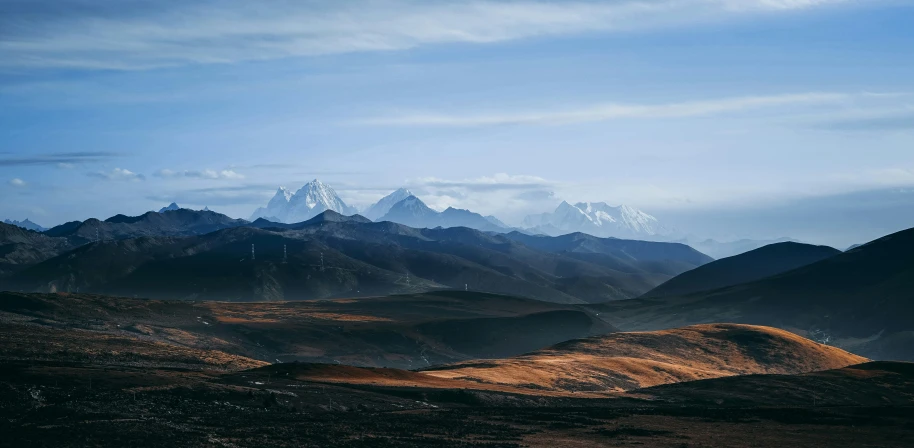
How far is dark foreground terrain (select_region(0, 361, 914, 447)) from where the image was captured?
63.7 meters

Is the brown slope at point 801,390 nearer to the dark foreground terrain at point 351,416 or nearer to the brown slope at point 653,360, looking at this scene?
the dark foreground terrain at point 351,416

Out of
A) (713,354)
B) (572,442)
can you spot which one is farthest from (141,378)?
(713,354)

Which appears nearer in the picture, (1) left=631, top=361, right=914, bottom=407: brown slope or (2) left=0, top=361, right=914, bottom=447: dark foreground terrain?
(2) left=0, top=361, right=914, bottom=447: dark foreground terrain

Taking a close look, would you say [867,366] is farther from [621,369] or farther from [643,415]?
[643,415]

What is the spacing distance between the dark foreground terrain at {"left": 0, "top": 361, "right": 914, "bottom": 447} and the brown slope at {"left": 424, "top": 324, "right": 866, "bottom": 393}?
22671mm

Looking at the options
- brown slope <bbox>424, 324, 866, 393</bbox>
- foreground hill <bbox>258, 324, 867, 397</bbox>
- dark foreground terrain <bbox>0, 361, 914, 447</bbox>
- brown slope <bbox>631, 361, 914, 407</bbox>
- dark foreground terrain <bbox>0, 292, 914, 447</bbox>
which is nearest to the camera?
dark foreground terrain <bbox>0, 361, 914, 447</bbox>

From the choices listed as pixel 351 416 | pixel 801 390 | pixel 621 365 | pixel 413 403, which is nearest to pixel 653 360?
pixel 621 365

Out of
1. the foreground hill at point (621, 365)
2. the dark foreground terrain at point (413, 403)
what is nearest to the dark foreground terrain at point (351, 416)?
the dark foreground terrain at point (413, 403)

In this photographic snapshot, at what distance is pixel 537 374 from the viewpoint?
124625 millimetres

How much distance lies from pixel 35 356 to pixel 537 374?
2465 inches

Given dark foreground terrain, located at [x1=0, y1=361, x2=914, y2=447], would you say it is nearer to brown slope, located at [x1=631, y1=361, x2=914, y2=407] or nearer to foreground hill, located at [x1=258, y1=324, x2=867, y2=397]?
brown slope, located at [x1=631, y1=361, x2=914, y2=407]

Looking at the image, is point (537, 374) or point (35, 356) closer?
point (35, 356)

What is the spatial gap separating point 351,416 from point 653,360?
93611mm

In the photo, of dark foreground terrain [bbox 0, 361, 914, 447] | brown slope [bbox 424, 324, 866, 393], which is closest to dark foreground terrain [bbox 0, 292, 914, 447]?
dark foreground terrain [bbox 0, 361, 914, 447]
